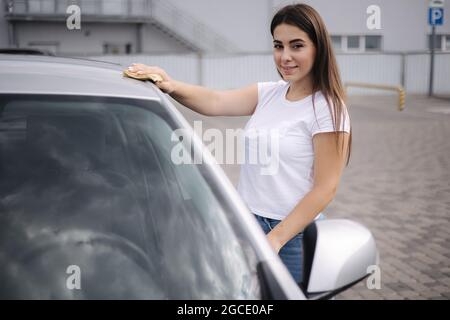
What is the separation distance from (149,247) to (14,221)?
1.37 ft

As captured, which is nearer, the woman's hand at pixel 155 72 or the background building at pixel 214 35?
the woman's hand at pixel 155 72

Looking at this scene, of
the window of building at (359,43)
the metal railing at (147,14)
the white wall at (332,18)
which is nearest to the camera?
the metal railing at (147,14)

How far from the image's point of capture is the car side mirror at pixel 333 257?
1.64 metres

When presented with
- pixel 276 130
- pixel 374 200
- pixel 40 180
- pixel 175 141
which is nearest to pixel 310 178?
pixel 276 130

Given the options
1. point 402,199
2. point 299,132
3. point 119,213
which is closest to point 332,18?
point 402,199

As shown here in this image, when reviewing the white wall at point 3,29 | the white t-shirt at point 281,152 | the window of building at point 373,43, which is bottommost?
the white t-shirt at point 281,152

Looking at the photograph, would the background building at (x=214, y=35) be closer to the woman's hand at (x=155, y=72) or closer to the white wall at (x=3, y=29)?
the white wall at (x=3, y=29)

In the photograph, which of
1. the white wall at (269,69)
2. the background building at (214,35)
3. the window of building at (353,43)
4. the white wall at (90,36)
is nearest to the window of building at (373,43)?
the background building at (214,35)

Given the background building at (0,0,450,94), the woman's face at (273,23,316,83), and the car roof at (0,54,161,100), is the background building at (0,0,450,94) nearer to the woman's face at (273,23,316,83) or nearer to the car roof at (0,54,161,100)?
the woman's face at (273,23,316,83)

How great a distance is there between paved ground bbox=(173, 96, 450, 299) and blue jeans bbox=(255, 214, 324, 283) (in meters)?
1.98

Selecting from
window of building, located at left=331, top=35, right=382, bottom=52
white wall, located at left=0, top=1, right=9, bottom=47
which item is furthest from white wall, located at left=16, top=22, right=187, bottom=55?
window of building, located at left=331, top=35, right=382, bottom=52

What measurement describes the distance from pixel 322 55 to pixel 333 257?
0.88 meters

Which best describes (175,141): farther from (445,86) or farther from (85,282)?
(445,86)
